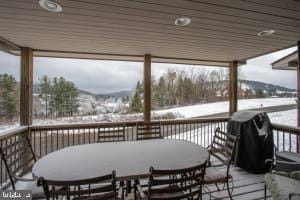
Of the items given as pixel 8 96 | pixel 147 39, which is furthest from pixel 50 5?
pixel 8 96

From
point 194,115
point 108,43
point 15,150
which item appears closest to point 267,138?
point 194,115

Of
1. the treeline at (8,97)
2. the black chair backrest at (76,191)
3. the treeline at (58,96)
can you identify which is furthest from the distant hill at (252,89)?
the black chair backrest at (76,191)

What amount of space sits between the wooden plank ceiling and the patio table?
61.9 inches

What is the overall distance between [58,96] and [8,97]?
83 cm

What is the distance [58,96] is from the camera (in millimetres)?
3758

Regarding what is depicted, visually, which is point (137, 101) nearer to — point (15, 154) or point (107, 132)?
point (107, 132)

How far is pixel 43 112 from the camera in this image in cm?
362

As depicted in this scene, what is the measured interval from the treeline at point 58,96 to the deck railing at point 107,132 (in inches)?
17.9

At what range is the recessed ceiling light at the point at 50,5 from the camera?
5.71 ft

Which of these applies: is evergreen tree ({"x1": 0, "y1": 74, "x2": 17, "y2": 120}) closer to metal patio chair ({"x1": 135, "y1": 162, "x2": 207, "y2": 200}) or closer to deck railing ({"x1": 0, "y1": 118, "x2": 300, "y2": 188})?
deck railing ({"x1": 0, "y1": 118, "x2": 300, "y2": 188})

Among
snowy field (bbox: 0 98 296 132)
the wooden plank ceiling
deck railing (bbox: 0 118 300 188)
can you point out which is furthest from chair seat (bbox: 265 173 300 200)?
snowy field (bbox: 0 98 296 132)

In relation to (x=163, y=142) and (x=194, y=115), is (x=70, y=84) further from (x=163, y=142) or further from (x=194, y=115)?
(x=194, y=115)

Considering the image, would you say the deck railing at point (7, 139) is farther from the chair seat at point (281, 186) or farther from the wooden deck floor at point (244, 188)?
the chair seat at point (281, 186)

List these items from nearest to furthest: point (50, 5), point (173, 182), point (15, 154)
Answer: point (173, 182), point (50, 5), point (15, 154)
